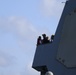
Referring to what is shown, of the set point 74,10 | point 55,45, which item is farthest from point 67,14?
point 55,45

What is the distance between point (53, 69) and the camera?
52.3 feet

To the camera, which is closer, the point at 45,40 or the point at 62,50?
the point at 62,50

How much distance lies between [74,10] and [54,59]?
7.23ft

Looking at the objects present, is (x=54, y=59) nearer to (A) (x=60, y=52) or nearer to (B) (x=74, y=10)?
(A) (x=60, y=52)

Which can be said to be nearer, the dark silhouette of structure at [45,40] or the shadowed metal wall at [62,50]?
the shadowed metal wall at [62,50]

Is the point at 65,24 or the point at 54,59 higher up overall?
the point at 65,24

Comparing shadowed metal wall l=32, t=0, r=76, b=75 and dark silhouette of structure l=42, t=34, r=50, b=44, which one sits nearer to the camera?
shadowed metal wall l=32, t=0, r=76, b=75

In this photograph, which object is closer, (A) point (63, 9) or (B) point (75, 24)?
(B) point (75, 24)

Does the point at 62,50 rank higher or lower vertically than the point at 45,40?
lower

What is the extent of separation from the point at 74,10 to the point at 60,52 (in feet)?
6.37

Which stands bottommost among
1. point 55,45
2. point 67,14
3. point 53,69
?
point 53,69

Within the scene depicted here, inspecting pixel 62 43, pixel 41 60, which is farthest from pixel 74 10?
pixel 41 60

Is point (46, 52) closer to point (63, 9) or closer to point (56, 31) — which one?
point (56, 31)

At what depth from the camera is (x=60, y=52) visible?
50.5ft
